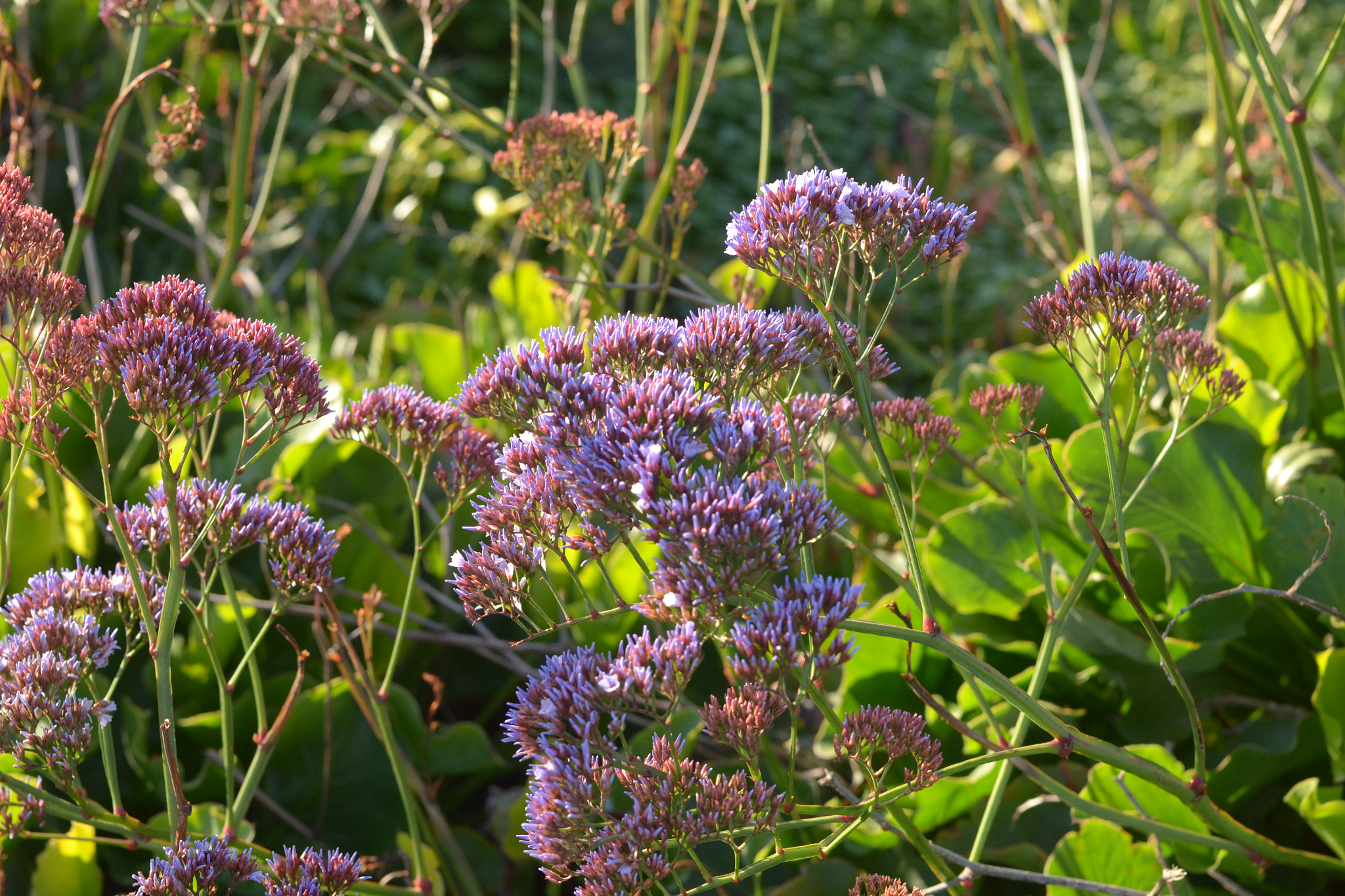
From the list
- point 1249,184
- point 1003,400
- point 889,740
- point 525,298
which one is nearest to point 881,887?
point 889,740

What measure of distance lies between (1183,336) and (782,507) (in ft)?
1.68

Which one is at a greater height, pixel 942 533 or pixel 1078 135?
pixel 1078 135

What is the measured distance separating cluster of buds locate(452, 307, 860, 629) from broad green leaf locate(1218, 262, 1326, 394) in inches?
39.7

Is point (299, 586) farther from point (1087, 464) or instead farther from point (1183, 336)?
point (1087, 464)

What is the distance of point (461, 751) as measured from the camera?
1.35 m

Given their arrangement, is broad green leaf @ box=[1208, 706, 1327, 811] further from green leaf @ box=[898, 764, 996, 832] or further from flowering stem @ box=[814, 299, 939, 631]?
flowering stem @ box=[814, 299, 939, 631]

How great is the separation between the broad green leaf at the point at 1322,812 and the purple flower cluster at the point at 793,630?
26.5 inches

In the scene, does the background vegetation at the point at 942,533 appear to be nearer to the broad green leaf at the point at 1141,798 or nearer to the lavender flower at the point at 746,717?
the broad green leaf at the point at 1141,798

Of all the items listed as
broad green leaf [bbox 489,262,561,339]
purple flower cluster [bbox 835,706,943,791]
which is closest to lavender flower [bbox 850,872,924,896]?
purple flower cluster [bbox 835,706,943,791]

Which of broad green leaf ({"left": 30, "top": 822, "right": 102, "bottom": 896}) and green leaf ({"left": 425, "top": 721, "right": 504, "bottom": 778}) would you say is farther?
green leaf ({"left": 425, "top": 721, "right": 504, "bottom": 778})

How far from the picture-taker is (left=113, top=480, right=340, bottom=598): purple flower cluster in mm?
844

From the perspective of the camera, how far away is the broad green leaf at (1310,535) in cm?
125

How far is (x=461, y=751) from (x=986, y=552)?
0.71 meters

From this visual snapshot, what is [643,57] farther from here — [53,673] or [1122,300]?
[53,673]
